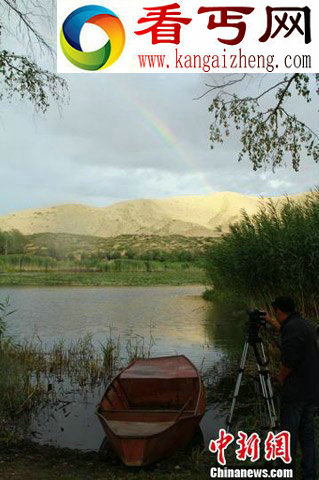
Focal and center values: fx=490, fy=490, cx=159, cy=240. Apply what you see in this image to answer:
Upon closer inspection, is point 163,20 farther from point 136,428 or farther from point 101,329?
point 101,329

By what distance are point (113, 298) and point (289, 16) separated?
35601mm

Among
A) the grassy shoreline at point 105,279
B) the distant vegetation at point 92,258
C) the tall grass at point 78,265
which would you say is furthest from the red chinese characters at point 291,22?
the tall grass at point 78,265

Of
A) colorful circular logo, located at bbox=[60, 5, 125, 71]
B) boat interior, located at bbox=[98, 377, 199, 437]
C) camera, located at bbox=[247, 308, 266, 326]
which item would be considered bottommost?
boat interior, located at bbox=[98, 377, 199, 437]

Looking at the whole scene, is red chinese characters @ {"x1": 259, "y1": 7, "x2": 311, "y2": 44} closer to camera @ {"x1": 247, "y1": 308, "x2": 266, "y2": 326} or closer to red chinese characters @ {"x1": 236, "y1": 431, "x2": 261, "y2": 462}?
camera @ {"x1": 247, "y1": 308, "x2": 266, "y2": 326}

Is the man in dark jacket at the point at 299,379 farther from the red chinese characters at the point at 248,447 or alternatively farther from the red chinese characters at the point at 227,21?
the red chinese characters at the point at 227,21

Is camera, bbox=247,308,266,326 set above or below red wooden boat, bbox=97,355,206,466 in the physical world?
above

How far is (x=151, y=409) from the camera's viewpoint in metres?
9.37

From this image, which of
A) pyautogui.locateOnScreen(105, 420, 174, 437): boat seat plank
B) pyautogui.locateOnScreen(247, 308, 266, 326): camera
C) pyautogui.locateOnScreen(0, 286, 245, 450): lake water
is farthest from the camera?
pyautogui.locateOnScreen(0, 286, 245, 450): lake water

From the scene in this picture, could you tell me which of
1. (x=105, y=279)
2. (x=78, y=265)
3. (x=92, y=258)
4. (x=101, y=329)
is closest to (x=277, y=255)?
(x=101, y=329)

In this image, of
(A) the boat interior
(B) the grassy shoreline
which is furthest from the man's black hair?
(B) the grassy shoreline

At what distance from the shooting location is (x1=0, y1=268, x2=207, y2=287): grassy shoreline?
2341 inches

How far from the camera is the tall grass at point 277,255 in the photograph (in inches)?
483

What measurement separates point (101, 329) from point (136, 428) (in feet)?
55.0

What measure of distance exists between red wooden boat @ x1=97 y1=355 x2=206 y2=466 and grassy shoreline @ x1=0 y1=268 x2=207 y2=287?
45475 millimetres
